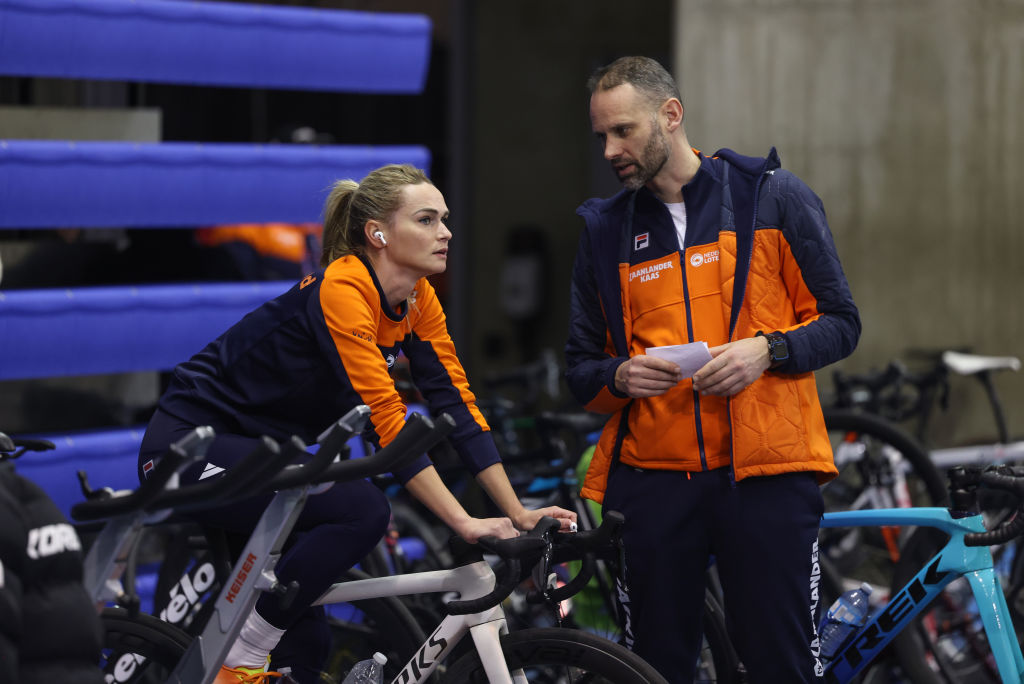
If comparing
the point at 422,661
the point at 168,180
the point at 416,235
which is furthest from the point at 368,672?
the point at 168,180

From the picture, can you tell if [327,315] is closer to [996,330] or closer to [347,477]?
[347,477]

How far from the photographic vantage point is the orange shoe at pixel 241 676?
331 cm

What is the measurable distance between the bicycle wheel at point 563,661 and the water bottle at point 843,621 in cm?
114

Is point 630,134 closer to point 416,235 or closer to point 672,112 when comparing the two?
point 672,112

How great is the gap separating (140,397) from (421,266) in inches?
114

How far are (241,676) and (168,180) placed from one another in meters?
2.76

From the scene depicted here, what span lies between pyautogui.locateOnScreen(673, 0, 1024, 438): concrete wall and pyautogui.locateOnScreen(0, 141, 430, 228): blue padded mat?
2.65 m

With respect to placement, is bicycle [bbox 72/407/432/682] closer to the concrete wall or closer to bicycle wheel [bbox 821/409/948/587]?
bicycle wheel [bbox 821/409/948/587]

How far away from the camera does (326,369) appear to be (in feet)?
11.6

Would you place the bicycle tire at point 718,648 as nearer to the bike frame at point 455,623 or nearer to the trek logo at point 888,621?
the trek logo at point 888,621

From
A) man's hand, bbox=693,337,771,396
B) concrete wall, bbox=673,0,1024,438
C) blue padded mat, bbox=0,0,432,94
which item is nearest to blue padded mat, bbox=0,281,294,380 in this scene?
blue padded mat, bbox=0,0,432,94

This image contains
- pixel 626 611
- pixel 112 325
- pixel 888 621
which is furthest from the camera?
pixel 112 325

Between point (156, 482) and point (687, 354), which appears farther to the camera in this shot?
point (687, 354)

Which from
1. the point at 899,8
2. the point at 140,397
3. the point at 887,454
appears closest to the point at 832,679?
the point at 887,454
